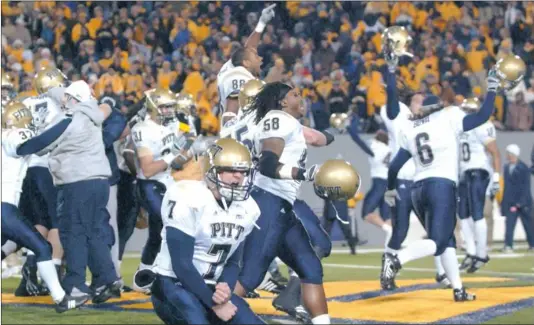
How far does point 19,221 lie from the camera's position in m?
8.34

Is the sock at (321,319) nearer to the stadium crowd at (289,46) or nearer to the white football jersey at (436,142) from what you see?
the white football jersey at (436,142)

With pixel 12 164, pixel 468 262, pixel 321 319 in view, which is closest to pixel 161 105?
pixel 12 164

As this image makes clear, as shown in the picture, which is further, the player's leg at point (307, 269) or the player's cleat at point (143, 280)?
the player's cleat at point (143, 280)

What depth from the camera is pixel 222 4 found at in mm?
19359

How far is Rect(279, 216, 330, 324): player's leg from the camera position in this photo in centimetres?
692

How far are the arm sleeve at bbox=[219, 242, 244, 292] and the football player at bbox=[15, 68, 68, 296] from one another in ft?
12.7

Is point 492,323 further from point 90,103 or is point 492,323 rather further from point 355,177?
point 90,103

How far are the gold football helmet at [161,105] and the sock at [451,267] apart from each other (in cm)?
250

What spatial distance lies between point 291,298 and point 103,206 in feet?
6.45

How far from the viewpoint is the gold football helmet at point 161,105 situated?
9.19 m

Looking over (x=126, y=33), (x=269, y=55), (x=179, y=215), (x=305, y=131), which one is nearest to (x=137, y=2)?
(x=126, y=33)

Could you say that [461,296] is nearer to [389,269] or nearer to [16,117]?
[389,269]

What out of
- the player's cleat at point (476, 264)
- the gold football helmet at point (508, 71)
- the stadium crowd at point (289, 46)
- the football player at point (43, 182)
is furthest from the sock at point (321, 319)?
the stadium crowd at point (289, 46)

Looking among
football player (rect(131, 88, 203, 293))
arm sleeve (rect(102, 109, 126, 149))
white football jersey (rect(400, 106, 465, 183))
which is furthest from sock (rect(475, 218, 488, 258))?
arm sleeve (rect(102, 109, 126, 149))
